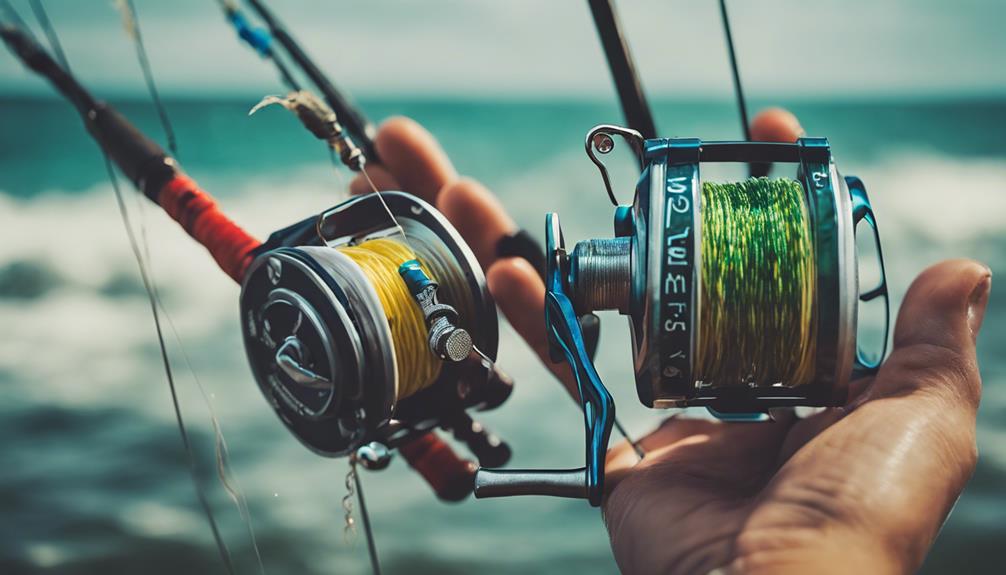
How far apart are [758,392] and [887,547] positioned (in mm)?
277

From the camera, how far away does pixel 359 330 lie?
4.03 feet

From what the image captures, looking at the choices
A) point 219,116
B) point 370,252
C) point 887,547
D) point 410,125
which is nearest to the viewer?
point 887,547

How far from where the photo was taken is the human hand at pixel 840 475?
3.34ft

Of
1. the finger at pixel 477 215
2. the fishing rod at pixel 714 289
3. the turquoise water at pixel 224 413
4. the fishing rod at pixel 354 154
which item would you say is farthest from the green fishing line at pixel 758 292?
the turquoise water at pixel 224 413

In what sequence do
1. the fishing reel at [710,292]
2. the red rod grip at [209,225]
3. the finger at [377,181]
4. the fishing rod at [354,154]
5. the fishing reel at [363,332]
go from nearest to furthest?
the fishing reel at [710,292]
the fishing reel at [363,332]
the fishing rod at [354,154]
the red rod grip at [209,225]
the finger at [377,181]

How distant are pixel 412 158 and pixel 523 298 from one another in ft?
1.46

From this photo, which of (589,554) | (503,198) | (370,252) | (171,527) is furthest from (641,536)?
(503,198)

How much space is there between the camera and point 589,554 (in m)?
3.60

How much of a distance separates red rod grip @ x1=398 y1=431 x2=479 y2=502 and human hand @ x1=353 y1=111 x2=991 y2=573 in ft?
0.91

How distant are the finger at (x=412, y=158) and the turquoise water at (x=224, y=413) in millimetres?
512

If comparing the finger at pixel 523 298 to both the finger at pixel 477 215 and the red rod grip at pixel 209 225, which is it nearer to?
the finger at pixel 477 215

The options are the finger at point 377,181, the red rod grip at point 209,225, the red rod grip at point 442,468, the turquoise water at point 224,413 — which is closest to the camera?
the red rod grip at point 209,225

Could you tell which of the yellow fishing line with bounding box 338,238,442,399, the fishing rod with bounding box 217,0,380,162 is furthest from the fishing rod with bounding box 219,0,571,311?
the yellow fishing line with bounding box 338,238,442,399

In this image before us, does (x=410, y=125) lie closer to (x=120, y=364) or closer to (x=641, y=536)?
(x=641, y=536)
